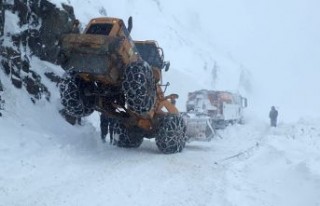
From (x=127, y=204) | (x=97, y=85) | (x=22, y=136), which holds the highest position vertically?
(x=97, y=85)

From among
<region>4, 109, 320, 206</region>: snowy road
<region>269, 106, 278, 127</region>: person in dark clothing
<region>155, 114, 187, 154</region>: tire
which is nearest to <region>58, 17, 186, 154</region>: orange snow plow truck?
<region>155, 114, 187, 154</region>: tire

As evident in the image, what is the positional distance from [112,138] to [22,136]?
3367mm

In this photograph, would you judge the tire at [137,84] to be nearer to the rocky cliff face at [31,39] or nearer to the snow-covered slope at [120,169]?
the snow-covered slope at [120,169]

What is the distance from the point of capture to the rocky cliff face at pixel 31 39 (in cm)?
1376

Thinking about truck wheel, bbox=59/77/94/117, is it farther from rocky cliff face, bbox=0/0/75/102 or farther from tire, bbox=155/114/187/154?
tire, bbox=155/114/187/154

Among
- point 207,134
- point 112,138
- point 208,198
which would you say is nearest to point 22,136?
point 112,138

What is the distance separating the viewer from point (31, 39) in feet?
50.4

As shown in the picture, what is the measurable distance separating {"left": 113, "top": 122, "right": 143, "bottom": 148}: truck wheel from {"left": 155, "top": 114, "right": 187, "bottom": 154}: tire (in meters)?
0.97

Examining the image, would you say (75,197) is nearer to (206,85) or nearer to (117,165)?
(117,165)

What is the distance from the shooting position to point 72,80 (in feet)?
40.2

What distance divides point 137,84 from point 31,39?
5.76 m

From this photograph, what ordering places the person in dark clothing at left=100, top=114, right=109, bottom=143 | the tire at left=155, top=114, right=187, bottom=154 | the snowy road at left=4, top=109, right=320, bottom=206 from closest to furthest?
the snowy road at left=4, top=109, right=320, bottom=206 < the tire at left=155, top=114, right=187, bottom=154 < the person in dark clothing at left=100, top=114, right=109, bottom=143

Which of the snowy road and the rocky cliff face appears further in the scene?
the rocky cliff face

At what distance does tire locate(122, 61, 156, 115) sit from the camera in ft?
37.3
